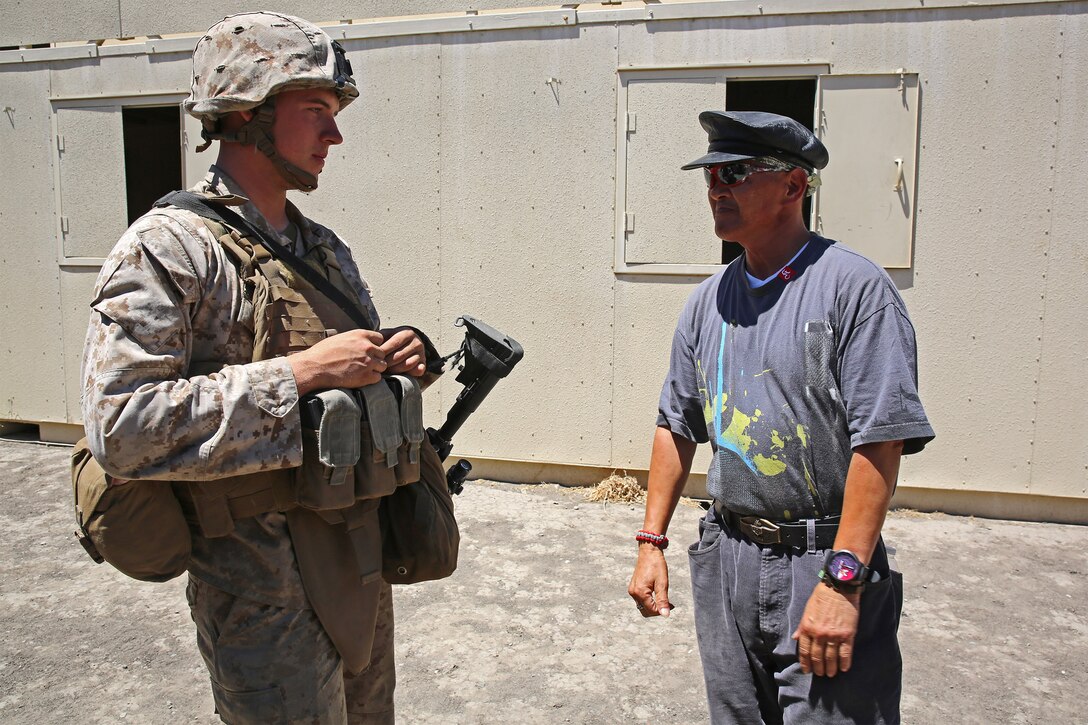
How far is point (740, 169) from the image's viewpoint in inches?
78.2

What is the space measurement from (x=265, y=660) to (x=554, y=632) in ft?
6.80

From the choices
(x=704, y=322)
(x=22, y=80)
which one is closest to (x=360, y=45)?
(x=22, y=80)

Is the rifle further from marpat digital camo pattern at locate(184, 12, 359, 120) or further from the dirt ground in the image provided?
the dirt ground

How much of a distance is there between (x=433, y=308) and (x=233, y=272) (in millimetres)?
3960

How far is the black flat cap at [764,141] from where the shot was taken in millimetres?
1934

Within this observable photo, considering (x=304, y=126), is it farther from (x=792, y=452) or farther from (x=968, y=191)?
(x=968, y=191)

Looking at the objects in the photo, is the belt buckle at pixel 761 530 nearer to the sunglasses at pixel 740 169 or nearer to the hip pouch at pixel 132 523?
the sunglasses at pixel 740 169

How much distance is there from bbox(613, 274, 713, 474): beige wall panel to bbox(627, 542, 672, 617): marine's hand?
121 inches

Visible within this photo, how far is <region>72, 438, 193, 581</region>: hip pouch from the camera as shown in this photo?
61.4 inches

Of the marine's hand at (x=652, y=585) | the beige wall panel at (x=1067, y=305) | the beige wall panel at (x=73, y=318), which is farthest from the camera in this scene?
the beige wall panel at (x=73, y=318)

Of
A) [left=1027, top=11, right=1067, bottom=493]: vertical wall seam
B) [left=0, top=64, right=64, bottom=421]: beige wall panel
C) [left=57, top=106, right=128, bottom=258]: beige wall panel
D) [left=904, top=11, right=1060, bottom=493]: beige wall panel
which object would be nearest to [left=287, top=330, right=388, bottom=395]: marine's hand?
[left=904, top=11, right=1060, bottom=493]: beige wall panel

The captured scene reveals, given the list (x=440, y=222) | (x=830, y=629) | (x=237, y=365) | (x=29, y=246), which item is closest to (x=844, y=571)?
(x=830, y=629)

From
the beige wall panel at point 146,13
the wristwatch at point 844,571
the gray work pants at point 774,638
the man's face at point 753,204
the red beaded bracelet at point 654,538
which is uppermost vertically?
the beige wall panel at point 146,13

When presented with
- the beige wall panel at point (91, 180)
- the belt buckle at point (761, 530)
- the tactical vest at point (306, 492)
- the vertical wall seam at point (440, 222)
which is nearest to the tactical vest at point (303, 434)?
the tactical vest at point (306, 492)
